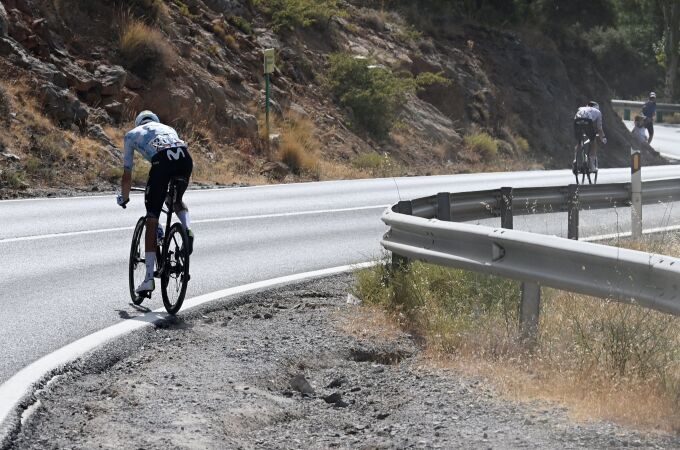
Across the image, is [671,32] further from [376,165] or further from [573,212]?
[573,212]

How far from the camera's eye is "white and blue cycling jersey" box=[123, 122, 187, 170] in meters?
9.07

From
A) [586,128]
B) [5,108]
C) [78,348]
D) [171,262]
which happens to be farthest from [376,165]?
[78,348]

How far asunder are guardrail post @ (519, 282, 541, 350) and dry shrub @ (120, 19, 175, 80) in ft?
62.5

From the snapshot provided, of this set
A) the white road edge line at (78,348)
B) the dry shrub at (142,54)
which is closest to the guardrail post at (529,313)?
the white road edge line at (78,348)

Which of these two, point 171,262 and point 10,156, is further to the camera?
point 10,156

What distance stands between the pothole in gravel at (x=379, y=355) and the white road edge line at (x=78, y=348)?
173 centimetres

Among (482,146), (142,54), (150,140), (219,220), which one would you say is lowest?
(482,146)

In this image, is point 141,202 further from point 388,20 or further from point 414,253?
point 388,20

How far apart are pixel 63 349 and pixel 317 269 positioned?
4339mm

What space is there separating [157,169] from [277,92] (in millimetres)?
20216

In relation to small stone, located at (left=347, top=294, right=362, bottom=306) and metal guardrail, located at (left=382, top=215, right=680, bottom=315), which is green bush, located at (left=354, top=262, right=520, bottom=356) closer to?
small stone, located at (left=347, top=294, right=362, bottom=306)

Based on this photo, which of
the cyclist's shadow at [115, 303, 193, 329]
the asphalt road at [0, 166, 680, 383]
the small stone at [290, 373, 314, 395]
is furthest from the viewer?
the asphalt road at [0, 166, 680, 383]

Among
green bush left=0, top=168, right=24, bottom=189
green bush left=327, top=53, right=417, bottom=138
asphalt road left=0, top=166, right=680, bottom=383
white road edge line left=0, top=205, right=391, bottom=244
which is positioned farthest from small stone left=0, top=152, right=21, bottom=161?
green bush left=327, top=53, right=417, bottom=138

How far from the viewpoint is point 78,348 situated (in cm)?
773
